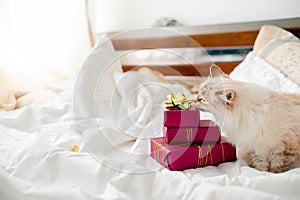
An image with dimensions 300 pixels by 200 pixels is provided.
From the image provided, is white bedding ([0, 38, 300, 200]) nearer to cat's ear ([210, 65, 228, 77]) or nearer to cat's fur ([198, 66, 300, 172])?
cat's fur ([198, 66, 300, 172])

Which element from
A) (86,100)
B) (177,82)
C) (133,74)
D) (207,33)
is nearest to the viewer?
(86,100)

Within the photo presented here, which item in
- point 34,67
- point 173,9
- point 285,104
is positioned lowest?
point 34,67

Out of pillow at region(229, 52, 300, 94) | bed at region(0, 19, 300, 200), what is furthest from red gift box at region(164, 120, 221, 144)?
pillow at region(229, 52, 300, 94)

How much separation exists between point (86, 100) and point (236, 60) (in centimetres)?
111

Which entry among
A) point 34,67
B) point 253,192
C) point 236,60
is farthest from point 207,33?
point 253,192

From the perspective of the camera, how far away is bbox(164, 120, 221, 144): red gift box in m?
1.08

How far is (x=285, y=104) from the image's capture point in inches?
41.5

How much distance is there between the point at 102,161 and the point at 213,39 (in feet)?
4.72

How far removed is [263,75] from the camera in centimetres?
155

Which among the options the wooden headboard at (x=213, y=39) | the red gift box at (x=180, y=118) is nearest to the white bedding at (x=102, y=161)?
the red gift box at (x=180, y=118)

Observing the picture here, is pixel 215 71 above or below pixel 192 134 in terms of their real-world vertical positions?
above

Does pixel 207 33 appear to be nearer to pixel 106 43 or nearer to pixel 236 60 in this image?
pixel 236 60

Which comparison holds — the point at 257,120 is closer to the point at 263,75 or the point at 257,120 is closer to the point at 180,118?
the point at 180,118

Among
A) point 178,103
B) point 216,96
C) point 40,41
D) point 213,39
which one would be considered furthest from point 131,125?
point 40,41
